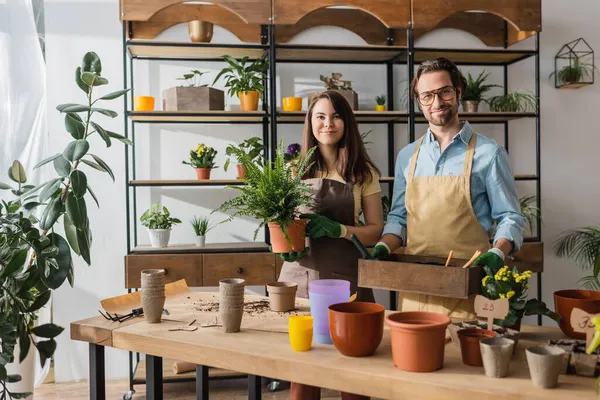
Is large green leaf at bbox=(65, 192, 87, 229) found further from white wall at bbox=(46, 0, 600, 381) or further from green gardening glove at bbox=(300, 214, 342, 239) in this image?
white wall at bbox=(46, 0, 600, 381)

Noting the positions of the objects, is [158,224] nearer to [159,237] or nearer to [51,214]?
[159,237]

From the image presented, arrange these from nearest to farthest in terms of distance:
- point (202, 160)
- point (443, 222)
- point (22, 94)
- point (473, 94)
A: point (443, 222) < point (22, 94) < point (202, 160) < point (473, 94)

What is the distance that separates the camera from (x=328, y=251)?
7.94ft

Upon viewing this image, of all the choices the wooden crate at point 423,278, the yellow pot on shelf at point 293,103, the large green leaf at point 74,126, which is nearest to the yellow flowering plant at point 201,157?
the yellow pot on shelf at point 293,103

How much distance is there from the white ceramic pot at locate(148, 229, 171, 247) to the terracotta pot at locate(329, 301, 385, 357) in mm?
2253

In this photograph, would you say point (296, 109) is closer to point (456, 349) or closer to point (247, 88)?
point (247, 88)

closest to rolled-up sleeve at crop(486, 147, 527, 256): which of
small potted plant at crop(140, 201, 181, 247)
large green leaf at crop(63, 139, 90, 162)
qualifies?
large green leaf at crop(63, 139, 90, 162)

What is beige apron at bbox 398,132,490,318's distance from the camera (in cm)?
206

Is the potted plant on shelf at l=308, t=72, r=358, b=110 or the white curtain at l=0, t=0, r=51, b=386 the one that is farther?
the potted plant on shelf at l=308, t=72, r=358, b=110

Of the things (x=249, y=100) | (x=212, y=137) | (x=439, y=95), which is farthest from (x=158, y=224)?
(x=439, y=95)

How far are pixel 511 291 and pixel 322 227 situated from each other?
98cm

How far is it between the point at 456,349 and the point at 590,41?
3528 mm

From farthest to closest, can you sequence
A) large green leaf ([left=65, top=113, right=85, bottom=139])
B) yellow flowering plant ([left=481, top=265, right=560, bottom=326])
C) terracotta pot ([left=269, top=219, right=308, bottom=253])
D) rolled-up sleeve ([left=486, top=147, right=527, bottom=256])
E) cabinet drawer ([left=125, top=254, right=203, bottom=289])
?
cabinet drawer ([left=125, top=254, right=203, bottom=289]) < large green leaf ([left=65, top=113, right=85, bottom=139]) < terracotta pot ([left=269, top=219, right=308, bottom=253]) < rolled-up sleeve ([left=486, top=147, right=527, bottom=256]) < yellow flowering plant ([left=481, top=265, right=560, bottom=326])

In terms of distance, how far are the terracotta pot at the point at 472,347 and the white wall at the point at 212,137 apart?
2527mm
